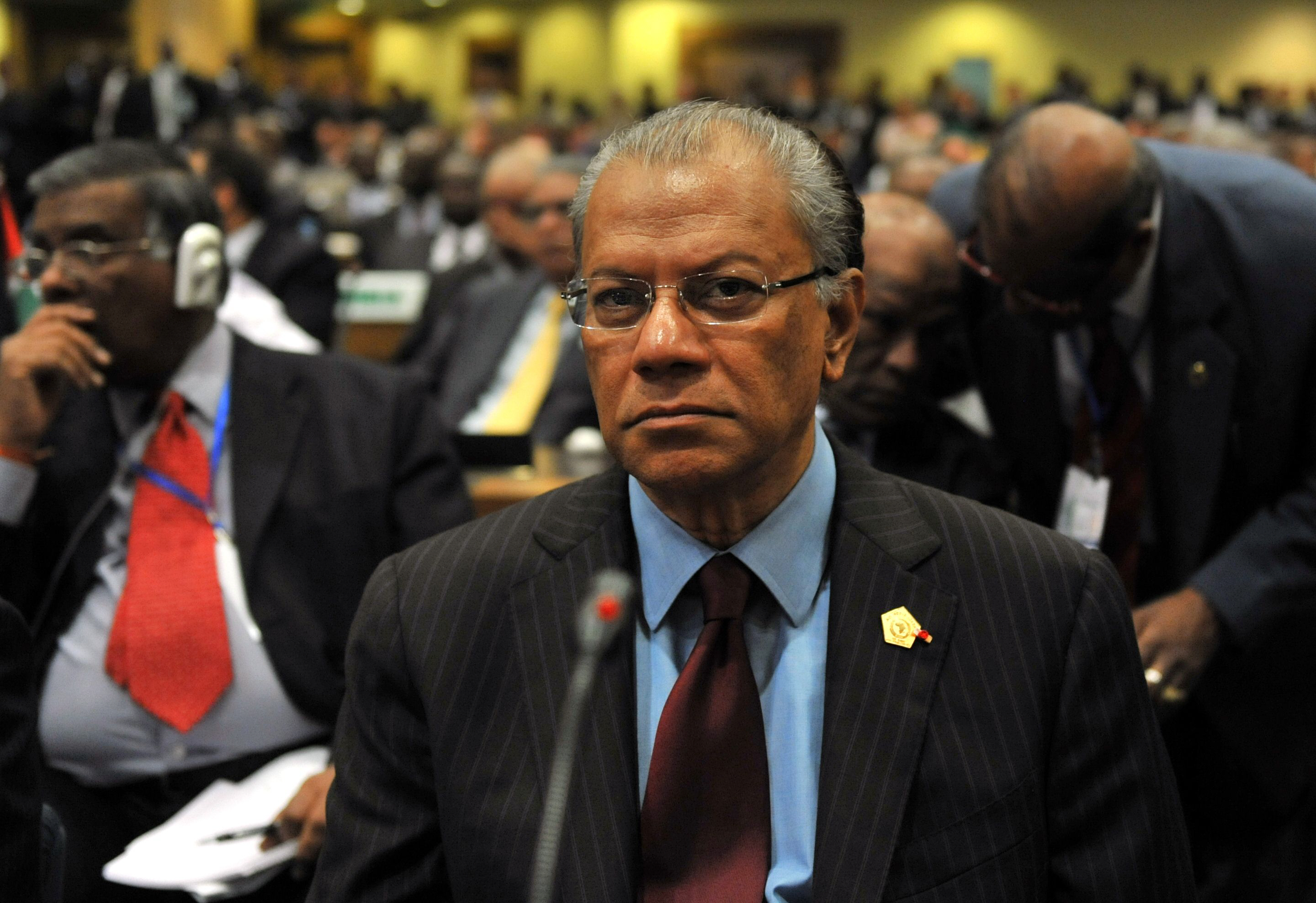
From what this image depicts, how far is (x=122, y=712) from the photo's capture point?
1928 millimetres

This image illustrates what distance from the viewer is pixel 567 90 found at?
20.5 m

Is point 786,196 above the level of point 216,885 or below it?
above

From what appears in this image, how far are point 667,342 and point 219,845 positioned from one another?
0.97 metres

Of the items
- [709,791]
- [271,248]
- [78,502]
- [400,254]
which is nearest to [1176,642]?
[709,791]

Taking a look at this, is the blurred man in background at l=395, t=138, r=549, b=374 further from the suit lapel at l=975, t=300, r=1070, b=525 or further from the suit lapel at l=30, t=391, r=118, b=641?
the suit lapel at l=975, t=300, r=1070, b=525

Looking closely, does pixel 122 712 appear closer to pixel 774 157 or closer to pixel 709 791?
pixel 709 791

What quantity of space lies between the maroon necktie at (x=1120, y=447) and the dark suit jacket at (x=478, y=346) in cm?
179

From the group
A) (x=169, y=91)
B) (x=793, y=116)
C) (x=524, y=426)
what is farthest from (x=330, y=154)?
(x=793, y=116)

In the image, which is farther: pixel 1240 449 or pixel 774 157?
pixel 1240 449

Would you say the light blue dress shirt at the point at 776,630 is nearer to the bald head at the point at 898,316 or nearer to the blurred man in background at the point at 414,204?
the bald head at the point at 898,316

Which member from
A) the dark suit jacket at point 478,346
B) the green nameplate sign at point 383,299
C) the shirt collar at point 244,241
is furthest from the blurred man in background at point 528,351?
the shirt collar at point 244,241

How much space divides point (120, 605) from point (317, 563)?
0.29m

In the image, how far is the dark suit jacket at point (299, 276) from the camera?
4.91 meters

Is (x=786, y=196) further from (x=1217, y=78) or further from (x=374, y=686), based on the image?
(x=1217, y=78)
